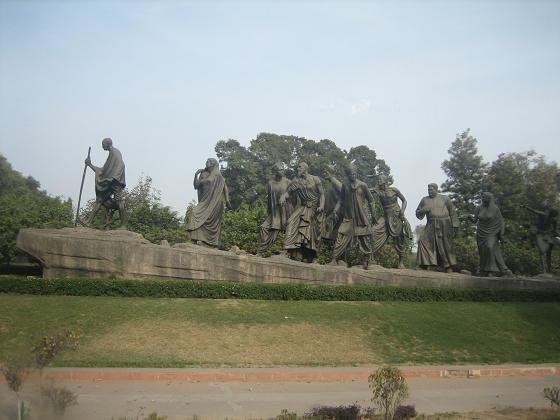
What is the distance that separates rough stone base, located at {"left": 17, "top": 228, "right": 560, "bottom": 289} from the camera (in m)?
13.8

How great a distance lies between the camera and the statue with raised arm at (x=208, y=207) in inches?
621

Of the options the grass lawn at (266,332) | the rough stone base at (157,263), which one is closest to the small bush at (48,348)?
the grass lawn at (266,332)

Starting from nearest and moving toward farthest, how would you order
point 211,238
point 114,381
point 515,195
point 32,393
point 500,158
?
point 32,393, point 114,381, point 211,238, point 515,195, point 500,158

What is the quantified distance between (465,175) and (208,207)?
24028 mm

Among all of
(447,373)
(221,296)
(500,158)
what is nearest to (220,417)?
(447,373)

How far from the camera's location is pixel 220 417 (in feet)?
21.1

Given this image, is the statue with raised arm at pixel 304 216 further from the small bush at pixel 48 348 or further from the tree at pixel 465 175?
the tree at pixel 465 175

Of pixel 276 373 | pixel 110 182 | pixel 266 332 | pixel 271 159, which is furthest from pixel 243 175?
pixel 276 373

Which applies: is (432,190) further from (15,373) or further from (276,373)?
(15,373)

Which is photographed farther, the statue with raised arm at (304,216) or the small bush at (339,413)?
the statue with raised arm at (304,216)

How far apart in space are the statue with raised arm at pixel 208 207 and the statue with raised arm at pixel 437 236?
22.8 feet

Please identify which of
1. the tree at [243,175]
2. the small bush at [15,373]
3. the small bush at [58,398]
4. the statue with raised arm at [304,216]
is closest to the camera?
the small bush at [58,398]

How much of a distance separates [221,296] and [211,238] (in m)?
2.78

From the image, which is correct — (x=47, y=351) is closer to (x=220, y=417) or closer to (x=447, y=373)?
(x=220, y=417)
